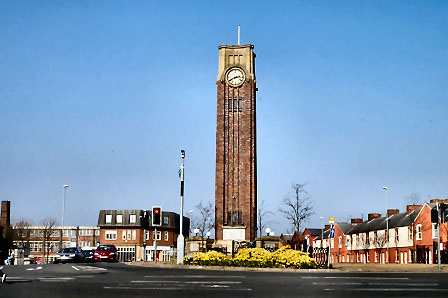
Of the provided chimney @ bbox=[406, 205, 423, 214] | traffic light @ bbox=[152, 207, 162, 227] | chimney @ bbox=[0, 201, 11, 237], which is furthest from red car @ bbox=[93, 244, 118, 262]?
chimney @ bbox=[0, 201, 11, 237]

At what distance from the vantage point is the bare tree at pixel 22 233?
117 m

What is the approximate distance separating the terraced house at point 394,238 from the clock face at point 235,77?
24.0m

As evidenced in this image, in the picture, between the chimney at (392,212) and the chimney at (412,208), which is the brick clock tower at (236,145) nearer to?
the chimney at (412,208)

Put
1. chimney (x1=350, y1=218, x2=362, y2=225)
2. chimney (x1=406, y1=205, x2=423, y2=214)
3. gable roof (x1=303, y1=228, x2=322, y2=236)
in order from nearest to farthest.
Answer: chimney (x1=406, y1=205, x2=423, y2=214) < chimney (x1=350, y1=218, x2=362, y2=225) < gable roof (x1=303, y1=228, x2=322, y2=236)

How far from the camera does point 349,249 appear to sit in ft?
299

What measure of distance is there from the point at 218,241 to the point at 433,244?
989 inches

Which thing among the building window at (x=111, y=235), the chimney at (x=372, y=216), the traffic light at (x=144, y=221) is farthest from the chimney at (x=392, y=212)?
the building window at (x=111, y=235)

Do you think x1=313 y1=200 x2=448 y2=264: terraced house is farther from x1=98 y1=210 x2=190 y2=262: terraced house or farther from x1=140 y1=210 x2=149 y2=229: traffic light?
x1=140 y1=210 x2=149 y2=229: traffic light

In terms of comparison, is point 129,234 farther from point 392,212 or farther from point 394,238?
point 394,238

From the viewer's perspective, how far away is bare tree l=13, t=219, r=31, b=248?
117463 mm

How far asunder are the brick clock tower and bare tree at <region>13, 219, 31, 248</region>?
67.6 m

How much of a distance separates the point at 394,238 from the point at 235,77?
3105cm

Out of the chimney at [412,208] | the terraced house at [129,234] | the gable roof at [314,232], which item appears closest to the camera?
the chimney at [412,208]

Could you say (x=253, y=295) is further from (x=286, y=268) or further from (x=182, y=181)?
(x=182, y=181)
